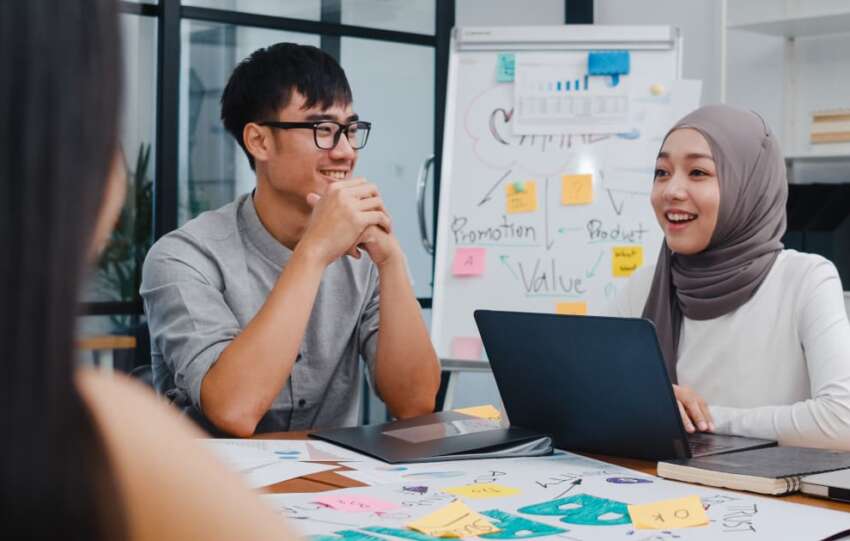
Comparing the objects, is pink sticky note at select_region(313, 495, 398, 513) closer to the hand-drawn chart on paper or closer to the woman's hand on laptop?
the woman's hand on laptop

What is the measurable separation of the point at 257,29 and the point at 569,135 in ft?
4.06

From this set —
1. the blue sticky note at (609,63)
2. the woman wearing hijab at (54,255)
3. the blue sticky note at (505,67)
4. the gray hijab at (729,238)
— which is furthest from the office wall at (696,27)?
the woman wearing hijab at (54,255)

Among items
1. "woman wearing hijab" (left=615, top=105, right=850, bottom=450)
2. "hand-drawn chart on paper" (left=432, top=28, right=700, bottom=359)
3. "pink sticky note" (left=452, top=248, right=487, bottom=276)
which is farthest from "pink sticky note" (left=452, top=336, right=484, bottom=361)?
"woman wearing hijab" (left=615, top=105, right=850, bottom=450)

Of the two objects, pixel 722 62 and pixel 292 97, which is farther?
pixel 722 62

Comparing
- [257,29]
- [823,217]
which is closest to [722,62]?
[823,217]

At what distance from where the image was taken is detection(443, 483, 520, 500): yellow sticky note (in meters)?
1.25

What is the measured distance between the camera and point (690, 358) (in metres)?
1.97

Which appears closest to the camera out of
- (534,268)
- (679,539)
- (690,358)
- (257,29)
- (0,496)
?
(0,496)

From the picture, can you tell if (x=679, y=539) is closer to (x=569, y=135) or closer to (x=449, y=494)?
(x=449, y=494)

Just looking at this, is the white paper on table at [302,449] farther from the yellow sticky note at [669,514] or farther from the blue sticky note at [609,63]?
the blue sticky note at [609,63]

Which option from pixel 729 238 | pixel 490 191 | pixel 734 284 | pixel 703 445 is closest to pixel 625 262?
pixel 490 191

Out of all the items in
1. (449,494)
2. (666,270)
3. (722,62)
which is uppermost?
(722,62)

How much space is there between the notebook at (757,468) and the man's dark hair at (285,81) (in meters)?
1.08

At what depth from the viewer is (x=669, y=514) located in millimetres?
1140
